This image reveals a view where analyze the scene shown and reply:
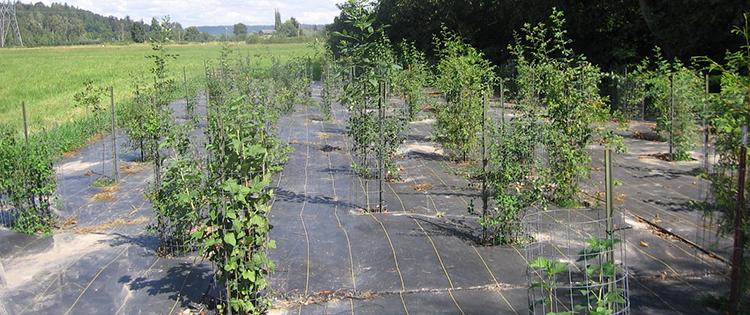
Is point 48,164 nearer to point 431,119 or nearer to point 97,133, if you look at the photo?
point 97,133

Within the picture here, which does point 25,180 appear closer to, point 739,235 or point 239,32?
point 739,235

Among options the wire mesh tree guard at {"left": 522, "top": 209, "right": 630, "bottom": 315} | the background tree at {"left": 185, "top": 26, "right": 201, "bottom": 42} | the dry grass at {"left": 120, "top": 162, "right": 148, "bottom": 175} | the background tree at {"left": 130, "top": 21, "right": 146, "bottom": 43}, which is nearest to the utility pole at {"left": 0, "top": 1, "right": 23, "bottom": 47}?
the background tree at {"left": 130, "top": 21, "right": 146, "bottom": 43}

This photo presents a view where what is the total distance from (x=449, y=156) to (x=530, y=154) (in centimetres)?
358

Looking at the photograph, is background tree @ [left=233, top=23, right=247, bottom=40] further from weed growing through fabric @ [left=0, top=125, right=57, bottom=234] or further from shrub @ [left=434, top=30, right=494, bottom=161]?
weed growing through fabric @ [left=0, top=125, right=57, bottom=234]

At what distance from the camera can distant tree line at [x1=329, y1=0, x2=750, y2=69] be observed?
55.4ft

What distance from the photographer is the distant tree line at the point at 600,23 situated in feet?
55.4

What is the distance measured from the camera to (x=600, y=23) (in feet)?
74.4

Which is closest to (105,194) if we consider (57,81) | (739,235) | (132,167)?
(132,167)

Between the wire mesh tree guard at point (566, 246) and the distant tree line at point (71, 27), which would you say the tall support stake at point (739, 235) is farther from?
the distant tree line at point (71, 27)

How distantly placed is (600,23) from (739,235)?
19865mm

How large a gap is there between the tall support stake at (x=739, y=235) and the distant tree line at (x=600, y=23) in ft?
18.3

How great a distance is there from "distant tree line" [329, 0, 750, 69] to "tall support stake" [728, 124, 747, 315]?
5581 millimetres

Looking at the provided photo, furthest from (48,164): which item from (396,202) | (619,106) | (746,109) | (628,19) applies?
(628,19)

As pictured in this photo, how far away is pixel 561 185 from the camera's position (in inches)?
302
